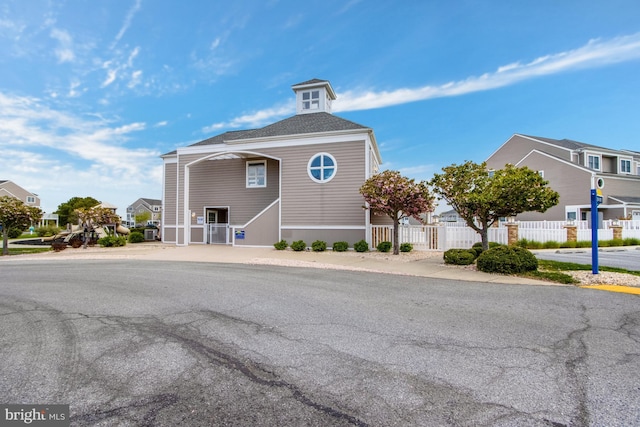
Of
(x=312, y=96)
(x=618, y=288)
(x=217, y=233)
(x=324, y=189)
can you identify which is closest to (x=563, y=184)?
(x=312, y=96)

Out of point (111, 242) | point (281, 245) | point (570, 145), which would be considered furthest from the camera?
point (570, 145)

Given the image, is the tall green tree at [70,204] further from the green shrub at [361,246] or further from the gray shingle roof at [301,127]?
the green shrub at [361,246]

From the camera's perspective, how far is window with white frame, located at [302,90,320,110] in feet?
70.7

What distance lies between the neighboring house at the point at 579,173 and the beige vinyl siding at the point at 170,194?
2754cm

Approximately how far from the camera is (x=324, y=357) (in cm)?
352

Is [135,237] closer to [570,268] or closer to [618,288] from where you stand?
[570,268]

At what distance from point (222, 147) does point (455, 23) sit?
13.6 m

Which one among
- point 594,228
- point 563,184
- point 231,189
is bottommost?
point 594,228

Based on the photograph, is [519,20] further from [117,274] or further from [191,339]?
[117,274]

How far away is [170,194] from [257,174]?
238 inches

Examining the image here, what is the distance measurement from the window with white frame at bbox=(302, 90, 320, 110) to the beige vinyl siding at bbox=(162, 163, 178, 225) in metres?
9.29

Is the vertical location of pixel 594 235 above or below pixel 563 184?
below

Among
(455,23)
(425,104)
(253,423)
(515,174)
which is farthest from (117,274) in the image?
(425,104)

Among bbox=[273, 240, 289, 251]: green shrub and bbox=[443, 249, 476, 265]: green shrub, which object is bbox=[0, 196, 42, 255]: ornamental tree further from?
bbox=[443, 249, 476, 265]: green shrub
